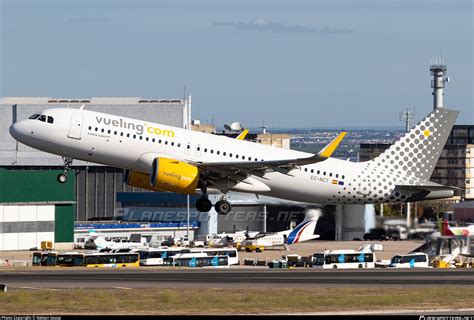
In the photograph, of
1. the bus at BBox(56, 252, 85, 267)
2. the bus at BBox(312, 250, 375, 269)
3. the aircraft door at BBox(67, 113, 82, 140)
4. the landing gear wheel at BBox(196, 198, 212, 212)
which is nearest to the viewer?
the aircraft door at BBox(67, 113, 82, 140)

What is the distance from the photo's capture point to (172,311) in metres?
63.5

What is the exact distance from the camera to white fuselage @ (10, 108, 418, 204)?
78312 millimetres

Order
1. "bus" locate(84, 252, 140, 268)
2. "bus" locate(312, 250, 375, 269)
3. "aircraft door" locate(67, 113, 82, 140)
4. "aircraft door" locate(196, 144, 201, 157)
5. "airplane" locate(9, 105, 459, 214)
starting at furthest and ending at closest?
"bus" locate(84, 252, 140, 268)
"bus" locate(312, 250, 375, 269)
"aircraft door" locate(196, 144, 201, 157)
"airplane" locate(9, 105, 459, 214)
"aircraft door" locate(67, 113, 82, 140)

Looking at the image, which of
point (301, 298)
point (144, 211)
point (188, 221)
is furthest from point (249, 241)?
point (301, 298)

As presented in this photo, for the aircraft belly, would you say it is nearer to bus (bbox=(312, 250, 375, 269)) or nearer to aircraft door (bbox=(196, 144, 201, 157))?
aircraft door (bbox=(196, 144, 201, 157))

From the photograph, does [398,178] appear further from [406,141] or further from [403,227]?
[403,227]

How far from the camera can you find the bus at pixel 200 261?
109875 millimetres

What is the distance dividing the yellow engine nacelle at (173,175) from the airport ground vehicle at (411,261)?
111 ft

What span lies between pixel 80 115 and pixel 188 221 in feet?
293

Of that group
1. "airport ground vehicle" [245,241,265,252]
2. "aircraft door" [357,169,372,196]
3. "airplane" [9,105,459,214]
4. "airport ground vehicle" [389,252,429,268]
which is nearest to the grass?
"airplane" [9,105,459,214]

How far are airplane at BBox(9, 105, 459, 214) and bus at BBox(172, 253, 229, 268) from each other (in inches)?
1013

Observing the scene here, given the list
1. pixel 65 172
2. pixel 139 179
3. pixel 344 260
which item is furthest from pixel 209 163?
pixel 344 260

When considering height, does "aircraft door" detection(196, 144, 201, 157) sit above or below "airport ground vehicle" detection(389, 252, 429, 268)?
above

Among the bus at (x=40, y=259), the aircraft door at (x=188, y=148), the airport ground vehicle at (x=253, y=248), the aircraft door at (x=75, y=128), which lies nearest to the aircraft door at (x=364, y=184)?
the aircraft door at (x=188, y=148)
